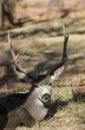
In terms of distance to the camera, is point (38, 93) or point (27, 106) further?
point (27, 106)

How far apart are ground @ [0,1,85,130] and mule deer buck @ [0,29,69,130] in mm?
145

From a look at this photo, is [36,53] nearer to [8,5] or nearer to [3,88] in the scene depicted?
[3,88]

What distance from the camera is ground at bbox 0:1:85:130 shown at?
866 cm

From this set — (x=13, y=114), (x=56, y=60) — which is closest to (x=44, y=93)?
(x=13, y=114)

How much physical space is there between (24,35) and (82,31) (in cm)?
243

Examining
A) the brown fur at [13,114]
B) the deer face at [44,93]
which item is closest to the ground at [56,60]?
the brown fur at [13,114]

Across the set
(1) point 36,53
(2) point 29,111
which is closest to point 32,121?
(2) point 29,111

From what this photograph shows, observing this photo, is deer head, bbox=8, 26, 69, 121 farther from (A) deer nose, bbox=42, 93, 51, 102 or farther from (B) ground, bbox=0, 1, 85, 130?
(B) ground, bbox=0, 1, 85, 130

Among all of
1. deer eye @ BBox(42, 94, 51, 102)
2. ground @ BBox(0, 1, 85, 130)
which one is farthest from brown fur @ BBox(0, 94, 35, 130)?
deer eye @ BBox(42, 94, 51, 102)

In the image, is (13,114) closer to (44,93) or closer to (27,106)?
(27,106)

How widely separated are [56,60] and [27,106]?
705 cm

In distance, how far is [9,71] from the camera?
550 inches

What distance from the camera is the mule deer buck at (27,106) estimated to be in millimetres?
8117

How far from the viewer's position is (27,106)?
27.3ft
